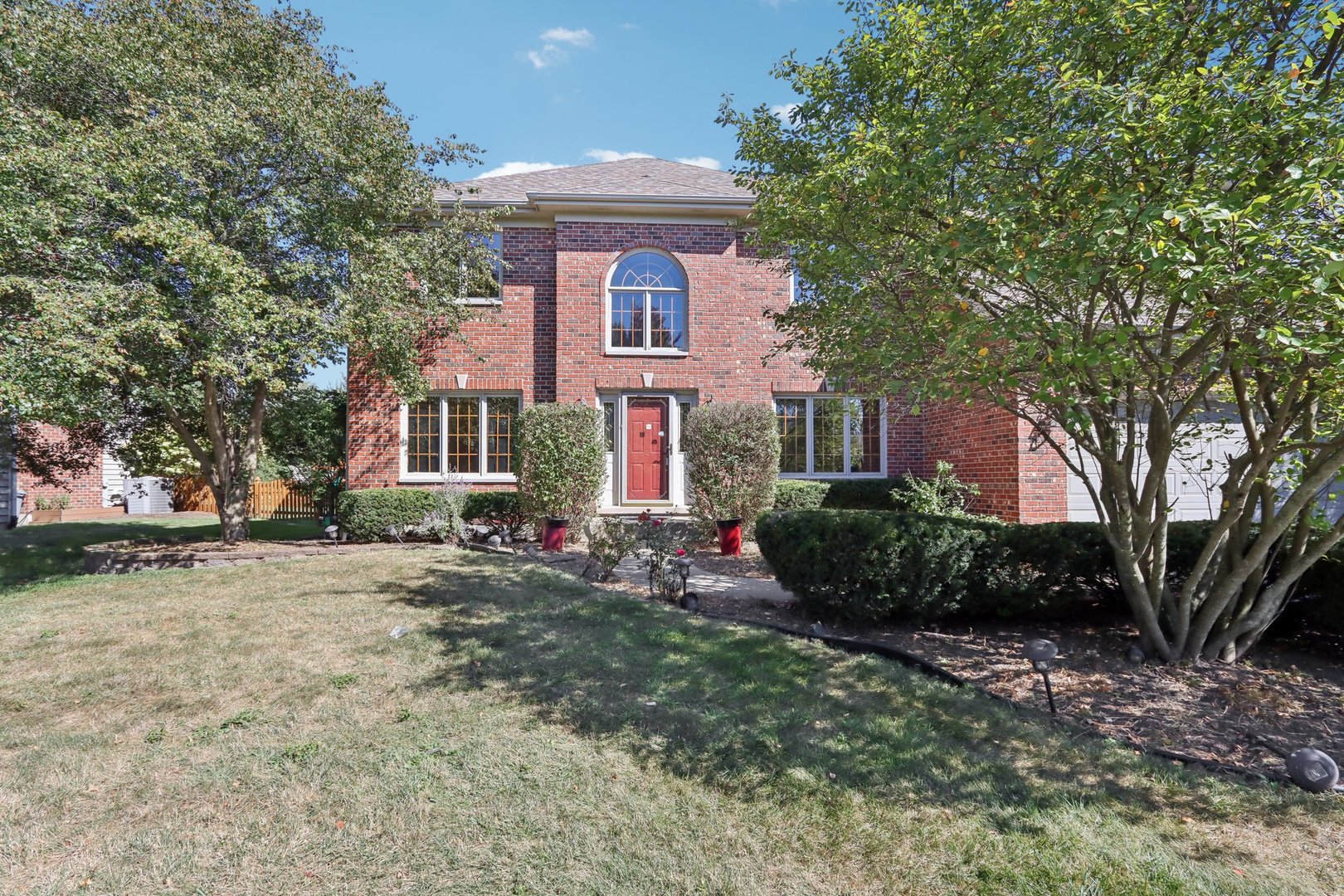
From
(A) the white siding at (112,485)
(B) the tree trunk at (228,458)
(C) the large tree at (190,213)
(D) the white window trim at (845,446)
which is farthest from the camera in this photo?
(A) the white siding at (112,485)

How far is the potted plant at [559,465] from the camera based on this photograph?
9883mm

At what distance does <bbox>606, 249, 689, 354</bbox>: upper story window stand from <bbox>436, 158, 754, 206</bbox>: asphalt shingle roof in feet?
4.17

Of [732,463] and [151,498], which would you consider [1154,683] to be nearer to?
[732,463]

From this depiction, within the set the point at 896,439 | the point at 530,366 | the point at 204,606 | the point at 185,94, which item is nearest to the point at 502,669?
the point at 204,606

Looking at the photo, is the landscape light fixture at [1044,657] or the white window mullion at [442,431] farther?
the white window mullion at [442,431]

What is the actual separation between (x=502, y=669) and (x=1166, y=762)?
3.76m

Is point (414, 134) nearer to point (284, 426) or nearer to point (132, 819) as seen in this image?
point (284, 426)

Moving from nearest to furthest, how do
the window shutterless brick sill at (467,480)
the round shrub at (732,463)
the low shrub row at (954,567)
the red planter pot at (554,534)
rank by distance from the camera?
the low shrub row at (954,567) < the red planter pot at (554,534) < the round shrub at (732,463) < the window shutterless brick sill at (467,480)

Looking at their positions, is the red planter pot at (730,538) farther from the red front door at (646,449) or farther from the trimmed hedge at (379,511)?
the trimmed hedge at (379,511)

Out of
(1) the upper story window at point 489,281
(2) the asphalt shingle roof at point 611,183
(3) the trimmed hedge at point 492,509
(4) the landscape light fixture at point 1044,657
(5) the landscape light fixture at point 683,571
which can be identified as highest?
(2) the asphalt shingle roof at point 611,183

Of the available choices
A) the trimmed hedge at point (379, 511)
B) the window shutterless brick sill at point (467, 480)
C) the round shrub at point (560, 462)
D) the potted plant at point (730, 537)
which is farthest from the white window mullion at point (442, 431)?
the potted plant at point (730, 537)

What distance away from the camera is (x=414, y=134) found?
32.2 feet

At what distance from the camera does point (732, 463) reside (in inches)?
386

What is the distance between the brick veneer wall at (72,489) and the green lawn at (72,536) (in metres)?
2.08
